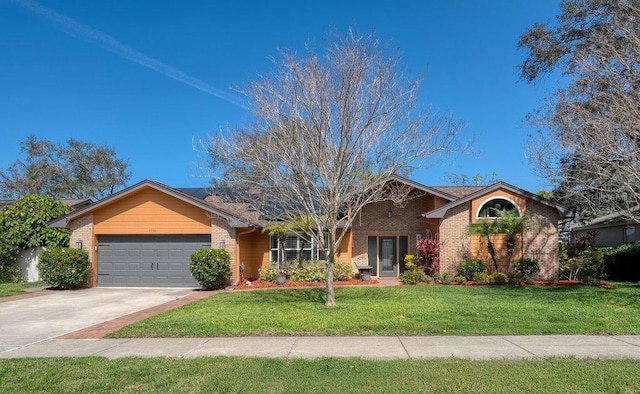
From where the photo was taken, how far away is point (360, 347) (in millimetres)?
7715

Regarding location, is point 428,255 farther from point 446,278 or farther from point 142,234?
point 142,234

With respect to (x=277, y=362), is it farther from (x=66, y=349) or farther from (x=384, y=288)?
(x=384, y=288)

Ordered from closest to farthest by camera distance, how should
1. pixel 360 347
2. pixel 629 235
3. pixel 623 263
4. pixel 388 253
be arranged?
1. pixel 360 347
2. pixel 388 253
3. pixel 623 263
4. pixel 629 235

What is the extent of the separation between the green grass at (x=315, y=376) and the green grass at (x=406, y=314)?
86.6 inches

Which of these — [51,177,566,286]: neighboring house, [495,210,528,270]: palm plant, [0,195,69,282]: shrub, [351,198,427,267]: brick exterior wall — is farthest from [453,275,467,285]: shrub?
[0,195,69,282]: shrub

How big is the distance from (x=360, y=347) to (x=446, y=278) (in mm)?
11295

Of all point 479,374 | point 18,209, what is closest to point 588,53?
point 479,374

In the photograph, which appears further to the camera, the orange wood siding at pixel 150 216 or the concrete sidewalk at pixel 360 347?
the orange wood siding at pixel 150 216

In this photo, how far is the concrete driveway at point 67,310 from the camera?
958cm

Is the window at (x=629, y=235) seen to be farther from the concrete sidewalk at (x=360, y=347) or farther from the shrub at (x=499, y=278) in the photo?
the concrete sidewalk at (x=360, y=347)

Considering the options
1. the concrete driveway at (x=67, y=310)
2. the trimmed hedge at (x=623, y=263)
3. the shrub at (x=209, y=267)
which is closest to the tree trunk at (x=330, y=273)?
the concrete driveway at (x=67, y=310)

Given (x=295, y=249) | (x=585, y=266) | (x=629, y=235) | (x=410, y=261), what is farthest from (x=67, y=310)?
(x=629, y=235)

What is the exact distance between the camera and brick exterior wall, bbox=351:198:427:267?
21.6 metres

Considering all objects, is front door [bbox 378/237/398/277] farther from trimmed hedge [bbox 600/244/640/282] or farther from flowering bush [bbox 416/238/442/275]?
trimmed hedge [bbox 600/244/640/282]
